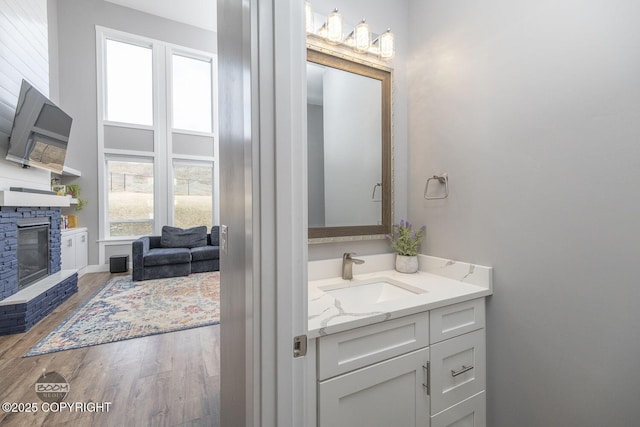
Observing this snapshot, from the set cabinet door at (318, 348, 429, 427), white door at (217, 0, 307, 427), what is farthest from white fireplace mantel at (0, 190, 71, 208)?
cabinet door at (318, 348, 429, 427)

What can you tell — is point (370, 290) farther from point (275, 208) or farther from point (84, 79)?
point (84, 79)

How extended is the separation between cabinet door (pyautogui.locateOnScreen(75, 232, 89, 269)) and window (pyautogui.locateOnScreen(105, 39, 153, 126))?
85.4 inches

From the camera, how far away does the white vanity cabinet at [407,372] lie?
92 centimetres

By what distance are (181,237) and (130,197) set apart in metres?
1.39

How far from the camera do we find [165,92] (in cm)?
536

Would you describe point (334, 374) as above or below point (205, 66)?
below

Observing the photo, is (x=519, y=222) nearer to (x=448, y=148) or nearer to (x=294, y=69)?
(x=448, y=148)

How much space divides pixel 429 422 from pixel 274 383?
861mm

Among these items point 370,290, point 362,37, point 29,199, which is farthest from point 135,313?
point 362,37

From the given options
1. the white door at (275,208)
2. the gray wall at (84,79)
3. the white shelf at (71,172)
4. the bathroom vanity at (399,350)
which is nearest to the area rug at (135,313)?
the gray wall at (84,79)

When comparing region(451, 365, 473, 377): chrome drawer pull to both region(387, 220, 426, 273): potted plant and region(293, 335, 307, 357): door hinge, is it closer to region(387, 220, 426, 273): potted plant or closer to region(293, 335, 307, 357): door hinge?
region(387, 220, 426, 273): potted plant

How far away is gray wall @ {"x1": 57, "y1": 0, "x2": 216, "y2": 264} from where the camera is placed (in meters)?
4.70

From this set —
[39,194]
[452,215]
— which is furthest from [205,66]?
[452,215]

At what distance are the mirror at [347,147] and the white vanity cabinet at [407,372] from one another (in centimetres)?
64
